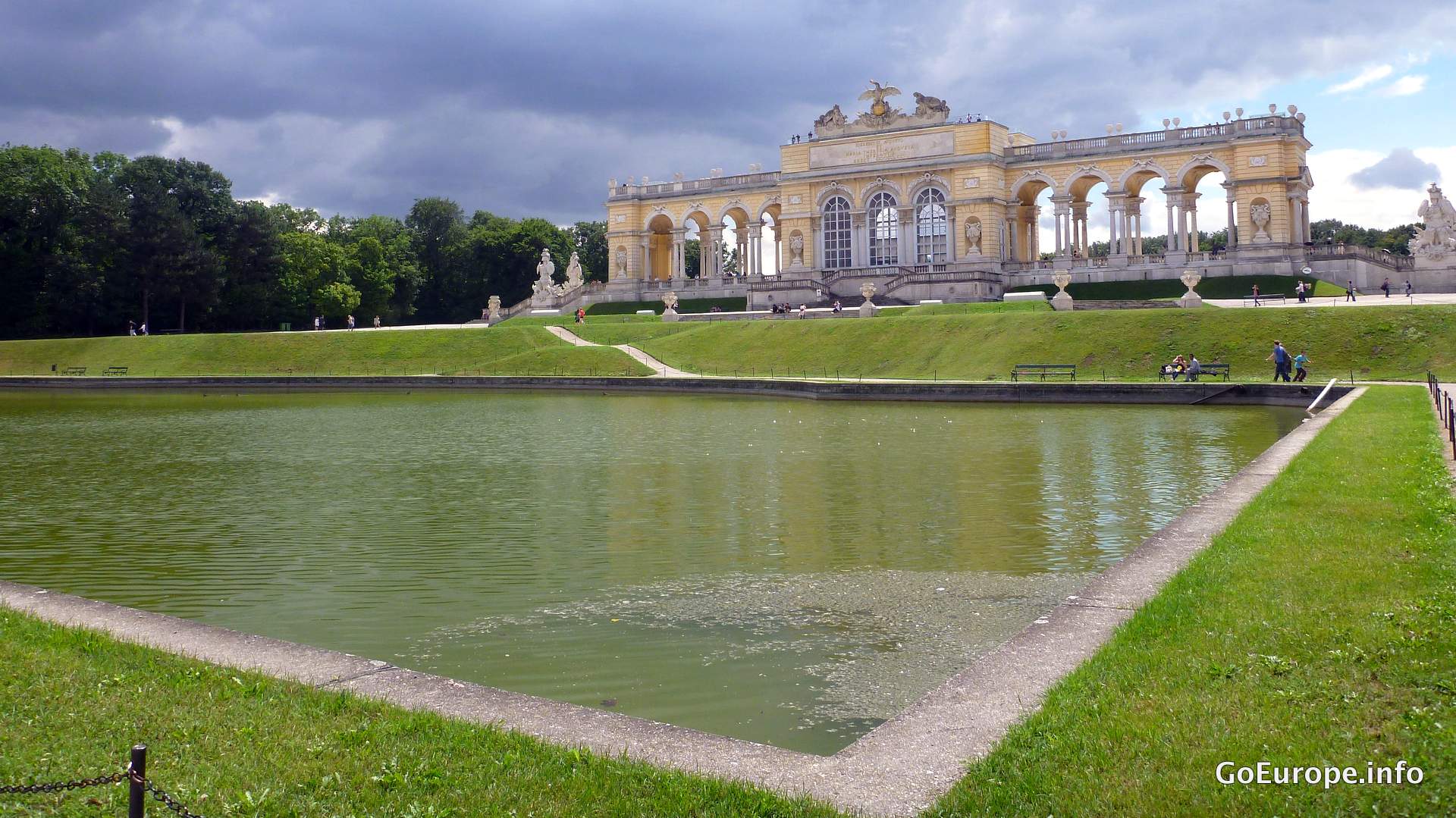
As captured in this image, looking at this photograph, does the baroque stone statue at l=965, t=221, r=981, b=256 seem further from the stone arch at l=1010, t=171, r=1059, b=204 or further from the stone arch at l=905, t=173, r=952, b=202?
the stone arch at l=1010, t=171, r=1059, b=204

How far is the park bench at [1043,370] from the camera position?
131 ft

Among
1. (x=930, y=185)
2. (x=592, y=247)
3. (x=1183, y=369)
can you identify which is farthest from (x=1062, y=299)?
(x=592, y=247)

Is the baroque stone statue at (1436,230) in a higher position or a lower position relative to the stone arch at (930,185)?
lower

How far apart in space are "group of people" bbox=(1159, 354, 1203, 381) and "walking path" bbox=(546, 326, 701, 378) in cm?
1738

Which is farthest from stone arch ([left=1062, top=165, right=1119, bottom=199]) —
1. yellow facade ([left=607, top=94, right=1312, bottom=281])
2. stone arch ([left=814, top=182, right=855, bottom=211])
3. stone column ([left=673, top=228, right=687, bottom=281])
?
stone column ([left=673, top=228, right=687, bottom=281])

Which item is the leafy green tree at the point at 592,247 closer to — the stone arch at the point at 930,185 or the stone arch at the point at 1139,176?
the stone arch at the point at 930,185

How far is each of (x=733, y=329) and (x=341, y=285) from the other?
48.1 m

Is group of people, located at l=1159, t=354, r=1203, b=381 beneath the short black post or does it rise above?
above

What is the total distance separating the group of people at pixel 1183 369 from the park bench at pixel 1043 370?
3.00 metres

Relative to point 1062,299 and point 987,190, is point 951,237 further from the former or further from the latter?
point 1062,299

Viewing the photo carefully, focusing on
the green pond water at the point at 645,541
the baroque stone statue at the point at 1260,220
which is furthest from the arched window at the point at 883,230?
the green pond water at the point at 645,541

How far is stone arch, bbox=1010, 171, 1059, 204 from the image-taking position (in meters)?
74.2

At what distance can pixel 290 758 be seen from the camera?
234 inches

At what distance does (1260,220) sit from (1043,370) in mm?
33311
